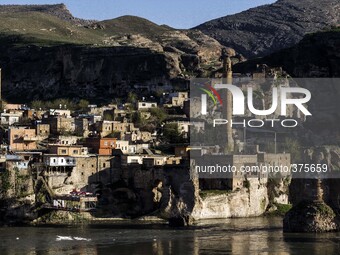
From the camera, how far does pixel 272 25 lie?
176375 millimetres

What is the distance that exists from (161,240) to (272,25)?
5217 inches

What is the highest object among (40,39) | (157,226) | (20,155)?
(40,39)

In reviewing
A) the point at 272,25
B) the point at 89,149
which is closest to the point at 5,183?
the point at 89,149

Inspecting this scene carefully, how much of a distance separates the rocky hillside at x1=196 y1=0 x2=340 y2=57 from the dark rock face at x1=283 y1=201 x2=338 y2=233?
4501 inches

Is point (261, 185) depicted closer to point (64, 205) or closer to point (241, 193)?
point (241, 193)

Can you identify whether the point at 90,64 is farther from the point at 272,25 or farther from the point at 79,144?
the point at 272,25

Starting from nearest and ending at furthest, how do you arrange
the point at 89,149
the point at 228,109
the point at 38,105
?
the point at 89,149 → the point at 228,109 → the point at 38,105

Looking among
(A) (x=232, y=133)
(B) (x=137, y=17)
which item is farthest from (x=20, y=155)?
(B) (x=137, y=17)

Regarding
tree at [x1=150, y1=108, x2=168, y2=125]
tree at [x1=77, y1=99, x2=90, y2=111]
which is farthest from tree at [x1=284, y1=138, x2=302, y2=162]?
tree at [x1=77, y1=99, x2=90, y2=111]

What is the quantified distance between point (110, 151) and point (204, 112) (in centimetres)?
Result: 1740

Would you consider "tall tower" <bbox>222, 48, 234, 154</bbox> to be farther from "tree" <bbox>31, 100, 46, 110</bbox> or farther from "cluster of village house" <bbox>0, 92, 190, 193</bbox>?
"tree" <bbox>31, 100, 46, 110</bbox>

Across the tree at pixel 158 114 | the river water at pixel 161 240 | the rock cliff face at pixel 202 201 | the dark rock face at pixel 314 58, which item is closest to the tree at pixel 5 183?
the river water at pixel 161 240

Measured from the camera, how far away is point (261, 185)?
60531 millimetres

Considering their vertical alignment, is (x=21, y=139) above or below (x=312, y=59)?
below
